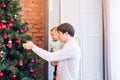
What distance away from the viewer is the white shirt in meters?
2.71

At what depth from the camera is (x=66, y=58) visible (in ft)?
8.94

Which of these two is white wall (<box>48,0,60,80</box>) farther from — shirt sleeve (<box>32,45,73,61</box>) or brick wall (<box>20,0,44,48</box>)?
shirt sleeve (<box>32,45,73,61</box>)

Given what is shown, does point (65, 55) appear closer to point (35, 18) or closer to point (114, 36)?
point (35, 18)

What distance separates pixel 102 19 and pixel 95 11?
0.21 meters

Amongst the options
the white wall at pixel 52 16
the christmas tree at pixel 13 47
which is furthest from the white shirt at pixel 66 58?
the white wall at pixel 52 16

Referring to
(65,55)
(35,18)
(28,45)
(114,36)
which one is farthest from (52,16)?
(65,55)

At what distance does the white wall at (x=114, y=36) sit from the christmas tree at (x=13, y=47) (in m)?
1.99

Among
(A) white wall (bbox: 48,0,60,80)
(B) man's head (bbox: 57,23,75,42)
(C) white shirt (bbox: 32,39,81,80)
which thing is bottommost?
(C) white shirt (bbox: 32,39,81,80)

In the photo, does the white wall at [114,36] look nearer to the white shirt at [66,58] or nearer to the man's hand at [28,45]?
the white shirt at [66,58]

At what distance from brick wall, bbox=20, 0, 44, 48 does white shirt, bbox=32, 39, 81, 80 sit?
1.54 m

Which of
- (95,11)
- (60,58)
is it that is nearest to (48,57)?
(60,58)

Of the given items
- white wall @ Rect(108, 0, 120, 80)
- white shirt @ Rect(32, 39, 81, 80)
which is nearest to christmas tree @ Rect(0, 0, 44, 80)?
white shirt @ Rect(32, 39, 81, 80)

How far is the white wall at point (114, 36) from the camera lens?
4.61 metres

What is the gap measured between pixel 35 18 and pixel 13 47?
4.38 ft
